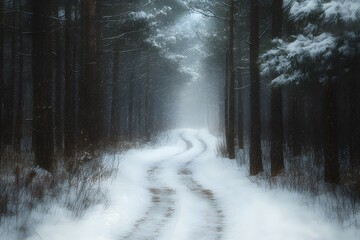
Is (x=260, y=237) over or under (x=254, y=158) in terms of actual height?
under

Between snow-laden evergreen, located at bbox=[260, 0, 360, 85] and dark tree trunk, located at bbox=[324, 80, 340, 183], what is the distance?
50 cm

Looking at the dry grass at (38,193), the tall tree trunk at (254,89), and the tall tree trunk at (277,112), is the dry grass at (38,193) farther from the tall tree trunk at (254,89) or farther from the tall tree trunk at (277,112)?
the tall tree trunk at (277,112)

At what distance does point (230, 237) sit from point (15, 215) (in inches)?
143

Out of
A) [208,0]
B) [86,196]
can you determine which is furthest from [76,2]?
[86,196]

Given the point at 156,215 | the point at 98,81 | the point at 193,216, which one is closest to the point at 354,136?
the point at 193,216

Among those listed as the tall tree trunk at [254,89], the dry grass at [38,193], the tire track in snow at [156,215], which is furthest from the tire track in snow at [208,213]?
the dry grass at [38,193]

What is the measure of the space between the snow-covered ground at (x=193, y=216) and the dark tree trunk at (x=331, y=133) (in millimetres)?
1554

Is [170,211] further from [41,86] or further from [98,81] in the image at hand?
[98,81]

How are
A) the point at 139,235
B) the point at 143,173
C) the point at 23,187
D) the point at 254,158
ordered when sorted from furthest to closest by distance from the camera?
the point at 143,173 → the point at 254,158 → the point at 23,187 → the point at 139,235

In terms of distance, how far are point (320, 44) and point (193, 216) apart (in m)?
4.64

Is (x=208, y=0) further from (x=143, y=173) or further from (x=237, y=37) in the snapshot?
(x=143, y=173)

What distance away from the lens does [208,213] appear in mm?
7977

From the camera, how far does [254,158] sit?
12.1 metres

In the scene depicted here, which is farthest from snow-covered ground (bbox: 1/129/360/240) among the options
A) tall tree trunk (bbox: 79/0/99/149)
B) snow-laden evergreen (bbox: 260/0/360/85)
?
snow-laden evergreen (bbox: 260/0/360/85)
